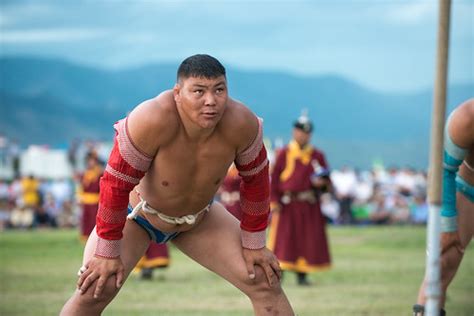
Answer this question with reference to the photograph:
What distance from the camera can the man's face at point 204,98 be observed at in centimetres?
464

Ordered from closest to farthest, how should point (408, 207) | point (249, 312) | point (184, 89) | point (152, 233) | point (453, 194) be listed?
point (184, 89) → point (152, 233) → point (453, 194) → point (249, 312) → point (408, 207)

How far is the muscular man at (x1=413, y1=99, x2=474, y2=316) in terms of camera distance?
5508mm

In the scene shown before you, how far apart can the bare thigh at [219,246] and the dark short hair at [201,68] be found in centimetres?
82

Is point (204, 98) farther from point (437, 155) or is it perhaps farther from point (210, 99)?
point (437, 155)

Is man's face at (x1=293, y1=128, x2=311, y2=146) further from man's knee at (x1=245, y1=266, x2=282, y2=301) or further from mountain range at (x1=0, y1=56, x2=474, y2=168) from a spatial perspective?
mountain range at (x1=0, y1=56, x2=474, y2=168)

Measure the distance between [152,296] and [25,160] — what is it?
16.1 metres

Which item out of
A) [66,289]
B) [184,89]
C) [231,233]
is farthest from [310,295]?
[184,89]

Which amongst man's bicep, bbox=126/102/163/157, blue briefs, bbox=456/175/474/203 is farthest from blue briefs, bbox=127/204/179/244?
blue briefs, bbox=456/175/474/203

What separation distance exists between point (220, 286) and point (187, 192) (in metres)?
5.16

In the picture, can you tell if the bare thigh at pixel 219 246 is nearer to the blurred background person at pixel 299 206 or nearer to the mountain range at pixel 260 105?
the blurred background person at pixel 299 206

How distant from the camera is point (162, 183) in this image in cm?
495

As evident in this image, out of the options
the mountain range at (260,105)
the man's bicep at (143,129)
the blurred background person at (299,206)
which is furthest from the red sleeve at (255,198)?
the mountain range at (260,105)

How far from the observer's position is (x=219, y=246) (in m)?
5.08

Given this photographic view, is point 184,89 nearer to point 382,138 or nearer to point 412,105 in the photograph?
point 382,138
